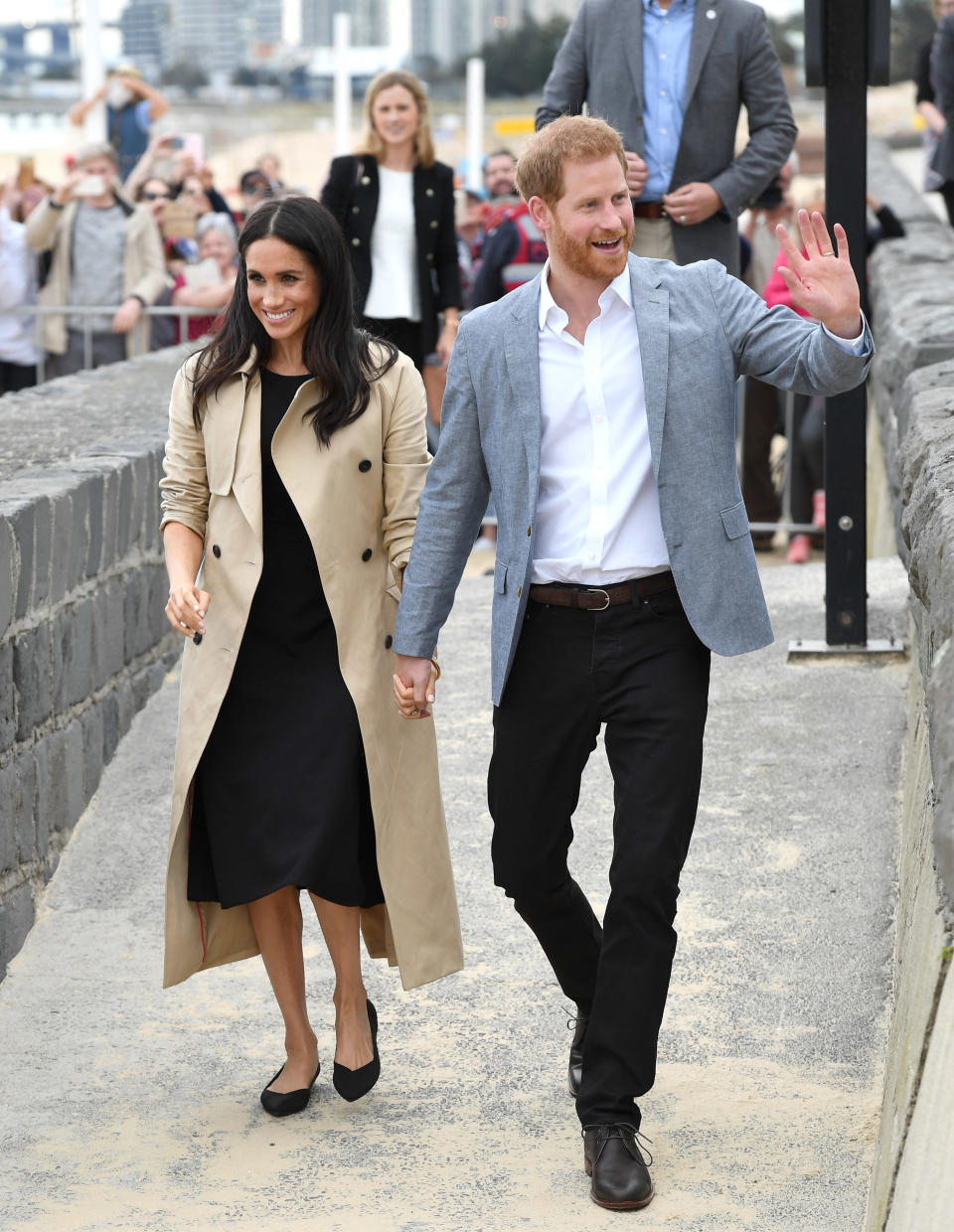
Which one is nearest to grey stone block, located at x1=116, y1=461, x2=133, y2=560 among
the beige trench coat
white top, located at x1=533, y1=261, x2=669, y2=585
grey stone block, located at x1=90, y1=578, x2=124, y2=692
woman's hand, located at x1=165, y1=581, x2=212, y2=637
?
grey stone block, located at x1=90, y1=578, x2=124, y2=692

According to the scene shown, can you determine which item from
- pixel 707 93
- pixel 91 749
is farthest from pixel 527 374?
pixel 707 93

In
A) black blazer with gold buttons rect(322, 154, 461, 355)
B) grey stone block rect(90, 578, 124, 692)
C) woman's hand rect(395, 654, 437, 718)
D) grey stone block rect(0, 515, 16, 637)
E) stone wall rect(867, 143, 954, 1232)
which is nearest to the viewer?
stone wall rect(867, 143, 954, 1232)

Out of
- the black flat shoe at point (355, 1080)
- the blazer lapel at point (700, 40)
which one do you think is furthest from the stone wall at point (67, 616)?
A: the blazer lapel at point (700, 40)

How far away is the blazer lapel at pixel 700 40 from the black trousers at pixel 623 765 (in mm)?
3130

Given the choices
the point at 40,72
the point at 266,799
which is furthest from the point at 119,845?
the point at 40,72

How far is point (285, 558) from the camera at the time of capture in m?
3.92

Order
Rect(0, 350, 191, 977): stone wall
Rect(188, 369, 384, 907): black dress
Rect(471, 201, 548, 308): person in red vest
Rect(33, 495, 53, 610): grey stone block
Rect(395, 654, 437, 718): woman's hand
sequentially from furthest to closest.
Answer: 1. Rect(471, 201, 548, 308): person in red vest
2. Rect(33, 495, 53, 610): grey stone block
3. Rect(0, 350, 191, 977): stone wall
4. Rect(188, 369, 384, 907): black dress
5. Rect(395, 654, 437, 718): woman's hand

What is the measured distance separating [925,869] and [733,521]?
0.76m

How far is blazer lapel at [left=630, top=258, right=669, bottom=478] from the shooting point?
3537mm

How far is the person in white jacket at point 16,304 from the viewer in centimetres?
1057

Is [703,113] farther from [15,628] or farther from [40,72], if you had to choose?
[40,72]

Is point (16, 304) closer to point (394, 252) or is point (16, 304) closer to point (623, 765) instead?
point (394, 252)

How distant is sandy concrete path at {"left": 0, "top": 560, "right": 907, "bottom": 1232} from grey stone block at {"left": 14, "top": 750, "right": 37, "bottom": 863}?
0.73 feet

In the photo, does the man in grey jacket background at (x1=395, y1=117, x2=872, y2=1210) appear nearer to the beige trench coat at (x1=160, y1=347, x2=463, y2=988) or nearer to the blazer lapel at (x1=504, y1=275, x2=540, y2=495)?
the blazer lapel at (x1=504, y1=275, x2=540, y2=495)
